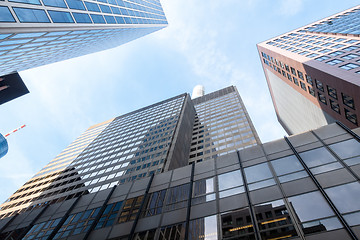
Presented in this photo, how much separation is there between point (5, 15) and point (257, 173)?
86.6ft

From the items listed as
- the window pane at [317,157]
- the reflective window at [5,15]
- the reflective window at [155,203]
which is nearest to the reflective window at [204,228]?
the reflective window at [155,203]

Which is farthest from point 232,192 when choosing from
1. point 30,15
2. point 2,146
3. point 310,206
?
point 2,146

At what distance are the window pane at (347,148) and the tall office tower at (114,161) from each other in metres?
31.7

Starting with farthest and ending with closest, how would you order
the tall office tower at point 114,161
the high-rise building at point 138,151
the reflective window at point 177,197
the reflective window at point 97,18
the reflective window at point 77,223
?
the high-rise building at point 138,151 < the tall office tower at point 114,161 < the reflective window at point 97,18 < the reflective window at point 77,223 < the reflective window at point 177,197

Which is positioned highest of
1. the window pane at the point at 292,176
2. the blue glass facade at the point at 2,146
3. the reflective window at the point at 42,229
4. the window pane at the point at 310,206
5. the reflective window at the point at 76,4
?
the reflective window at the point at 76,4

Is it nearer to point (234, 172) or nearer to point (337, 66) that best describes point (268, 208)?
point (234, 172)

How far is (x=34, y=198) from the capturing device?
5031 centimetres

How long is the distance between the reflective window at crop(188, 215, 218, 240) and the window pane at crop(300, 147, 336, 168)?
7618 mm

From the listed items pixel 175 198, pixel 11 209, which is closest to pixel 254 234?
pixel 175 198

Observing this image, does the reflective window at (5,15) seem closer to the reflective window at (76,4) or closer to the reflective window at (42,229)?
the reflective window at (76,4)

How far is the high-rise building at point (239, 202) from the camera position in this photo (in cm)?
1063

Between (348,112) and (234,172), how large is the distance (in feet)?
103

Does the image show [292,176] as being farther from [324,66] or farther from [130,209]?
[324,66]

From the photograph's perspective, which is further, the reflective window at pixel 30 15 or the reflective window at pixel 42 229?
the reflective window at pixel 30 15
